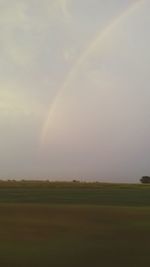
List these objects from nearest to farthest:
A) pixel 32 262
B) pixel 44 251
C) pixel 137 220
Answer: pixel 32 262, pixel 44 251, pixel 137 220

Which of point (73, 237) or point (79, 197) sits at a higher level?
point (79, 197)

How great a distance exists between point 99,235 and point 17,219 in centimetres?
528

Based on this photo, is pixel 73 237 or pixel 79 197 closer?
pixel 73 237

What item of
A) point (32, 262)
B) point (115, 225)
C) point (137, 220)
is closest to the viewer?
point (32, 262)

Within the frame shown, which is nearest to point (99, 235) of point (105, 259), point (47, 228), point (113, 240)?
point (113, 240)

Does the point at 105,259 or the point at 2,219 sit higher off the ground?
the point at 2,219

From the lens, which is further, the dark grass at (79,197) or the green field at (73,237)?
the dark grass at (79,197)

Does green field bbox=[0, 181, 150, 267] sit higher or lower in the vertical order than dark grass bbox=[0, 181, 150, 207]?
lower

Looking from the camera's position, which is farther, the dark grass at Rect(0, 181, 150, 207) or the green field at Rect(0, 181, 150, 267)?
the dark grass at Rect(0, 181, 150, 207)

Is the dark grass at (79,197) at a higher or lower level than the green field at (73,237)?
higher

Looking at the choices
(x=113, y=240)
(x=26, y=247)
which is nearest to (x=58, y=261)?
(x=26, y=247)

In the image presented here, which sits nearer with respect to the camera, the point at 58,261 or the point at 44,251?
the point at 58,261

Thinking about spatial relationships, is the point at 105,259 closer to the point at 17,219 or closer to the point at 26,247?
the point at 26,247

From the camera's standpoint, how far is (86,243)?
23688mm
